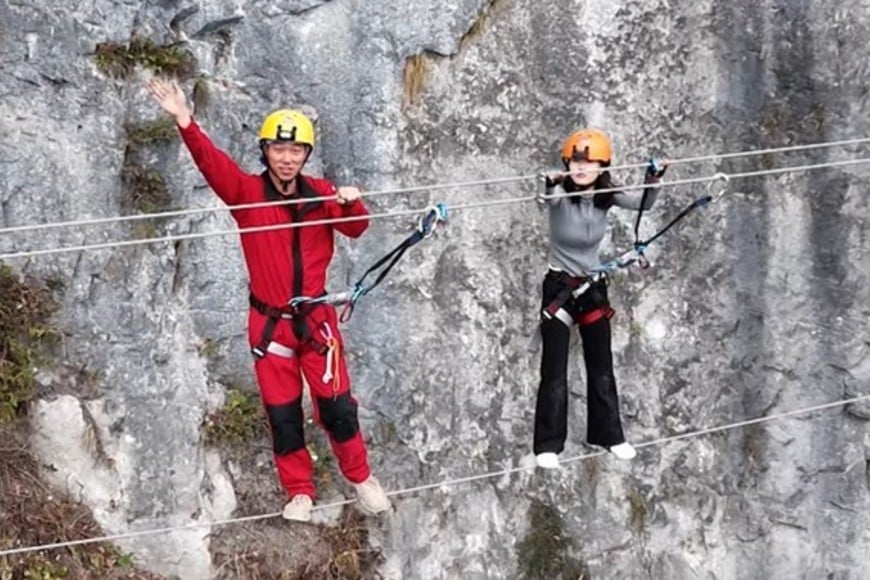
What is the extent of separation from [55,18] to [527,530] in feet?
13.1

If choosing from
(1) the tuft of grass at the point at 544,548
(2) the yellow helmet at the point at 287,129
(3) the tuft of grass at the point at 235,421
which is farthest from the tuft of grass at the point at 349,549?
(2) the yellow helmet at the point at 287,129

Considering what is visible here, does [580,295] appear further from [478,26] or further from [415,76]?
[478,26]

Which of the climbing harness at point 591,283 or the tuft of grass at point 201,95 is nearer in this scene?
the climbing harness at point 591,283

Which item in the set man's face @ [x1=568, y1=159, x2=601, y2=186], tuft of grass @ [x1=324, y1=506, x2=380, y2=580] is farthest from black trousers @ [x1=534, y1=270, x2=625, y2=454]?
tuft of grass @ [x1=324, y1=506, x2=380, y2=580]

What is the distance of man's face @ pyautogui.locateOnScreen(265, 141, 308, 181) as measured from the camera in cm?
496

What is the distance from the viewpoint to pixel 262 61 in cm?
680

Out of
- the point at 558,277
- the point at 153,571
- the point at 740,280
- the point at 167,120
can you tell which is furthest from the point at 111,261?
the point at 740,280

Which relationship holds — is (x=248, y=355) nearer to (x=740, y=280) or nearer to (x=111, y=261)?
(x=111, y=261)

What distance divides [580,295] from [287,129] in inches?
63.4

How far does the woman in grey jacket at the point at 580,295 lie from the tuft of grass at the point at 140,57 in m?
2.31

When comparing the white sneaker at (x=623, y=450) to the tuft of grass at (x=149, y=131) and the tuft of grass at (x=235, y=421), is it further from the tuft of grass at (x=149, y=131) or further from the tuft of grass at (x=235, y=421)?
the tuft of grass at (x=149, y=131)

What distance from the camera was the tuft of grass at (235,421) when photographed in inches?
278

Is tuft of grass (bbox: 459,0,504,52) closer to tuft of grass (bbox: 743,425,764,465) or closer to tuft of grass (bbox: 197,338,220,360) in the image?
tuft of grass (bbox: 197,338,220,360)

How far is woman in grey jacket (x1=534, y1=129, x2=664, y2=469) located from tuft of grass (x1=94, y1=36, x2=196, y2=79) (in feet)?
7.59
